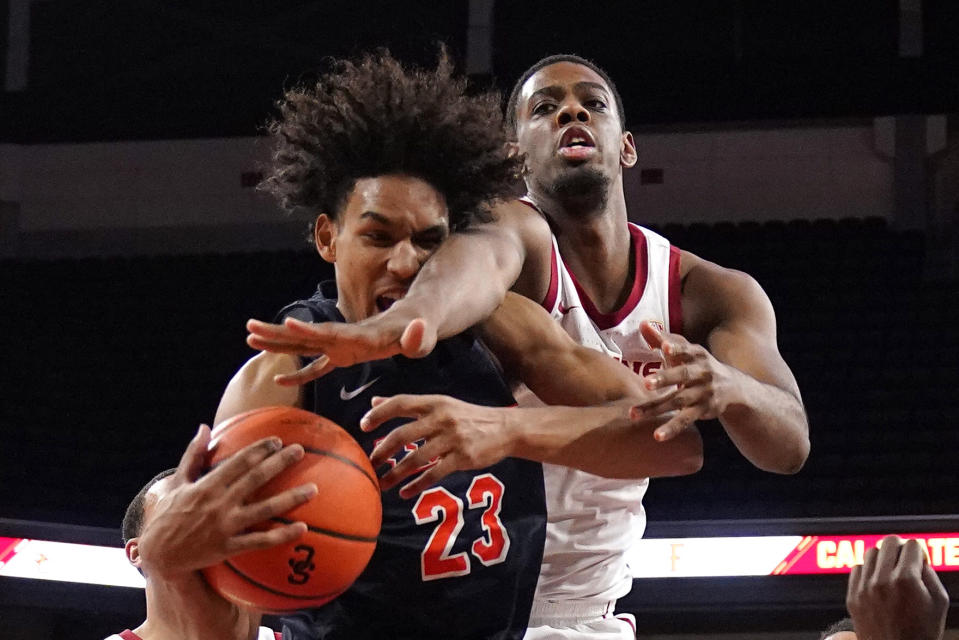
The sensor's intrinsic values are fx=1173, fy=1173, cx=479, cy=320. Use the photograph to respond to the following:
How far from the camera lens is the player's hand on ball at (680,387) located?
210 centimetres

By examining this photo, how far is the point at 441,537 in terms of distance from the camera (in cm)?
214

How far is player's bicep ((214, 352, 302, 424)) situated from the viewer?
215 cm

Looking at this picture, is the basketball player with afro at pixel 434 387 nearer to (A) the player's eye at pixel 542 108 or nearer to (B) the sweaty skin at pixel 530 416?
(B) the sweaty skin at pixel 530 416

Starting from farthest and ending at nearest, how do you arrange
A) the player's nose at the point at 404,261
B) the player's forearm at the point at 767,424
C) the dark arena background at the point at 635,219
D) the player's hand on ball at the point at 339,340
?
the dark arena background at the point at 635,219 → the player's forearm at the point at 767,424 → the player's nose at the point at 404,261 → the player's hand on ball at the point at 339,340

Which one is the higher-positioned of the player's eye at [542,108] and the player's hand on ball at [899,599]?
the player's eye at [542,108]

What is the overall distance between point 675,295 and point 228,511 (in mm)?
1636

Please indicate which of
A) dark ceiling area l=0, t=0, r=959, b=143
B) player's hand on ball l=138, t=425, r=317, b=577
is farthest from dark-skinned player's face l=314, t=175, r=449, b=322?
dark ceiling area l=0, t=0, r=959, b=143

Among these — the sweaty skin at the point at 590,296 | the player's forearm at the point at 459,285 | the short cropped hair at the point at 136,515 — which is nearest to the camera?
the sweaty skin at the point at 590,296

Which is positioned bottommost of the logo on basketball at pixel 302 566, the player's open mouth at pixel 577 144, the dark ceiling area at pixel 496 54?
the logo on basketball at pixel 302 566

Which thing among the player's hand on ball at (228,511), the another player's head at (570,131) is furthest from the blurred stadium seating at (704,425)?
the player's hand on ball at (228,511)

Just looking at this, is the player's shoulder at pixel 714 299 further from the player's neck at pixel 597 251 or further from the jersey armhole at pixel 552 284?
the jersey armhole at pixel 552 284

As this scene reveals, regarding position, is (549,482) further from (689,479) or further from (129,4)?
(129,4)

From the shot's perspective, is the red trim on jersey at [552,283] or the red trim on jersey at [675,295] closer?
the red trim on jersey at [552,283]

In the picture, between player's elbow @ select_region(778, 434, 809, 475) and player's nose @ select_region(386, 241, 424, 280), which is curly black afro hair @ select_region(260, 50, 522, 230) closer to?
player's nose @ select_region(386, 241, 424, 280)
